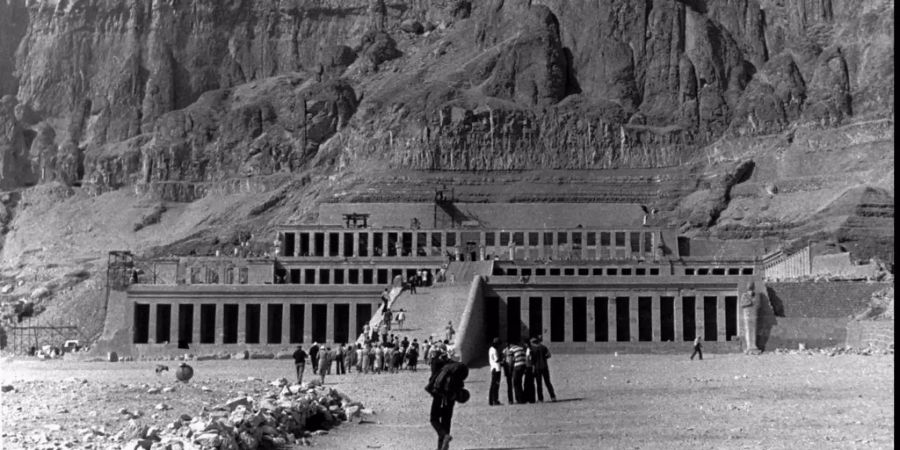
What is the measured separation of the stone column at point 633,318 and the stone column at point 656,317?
94 cm

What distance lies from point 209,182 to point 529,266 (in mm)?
100934

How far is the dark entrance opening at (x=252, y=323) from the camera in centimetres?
8775

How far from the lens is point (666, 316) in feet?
275

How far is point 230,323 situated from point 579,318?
21.0 m

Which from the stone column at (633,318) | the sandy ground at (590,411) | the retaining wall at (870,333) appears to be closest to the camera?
the sandy ground at (590,411)

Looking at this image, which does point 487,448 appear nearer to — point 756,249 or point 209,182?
point 756,249

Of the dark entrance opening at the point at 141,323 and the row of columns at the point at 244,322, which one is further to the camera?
the dark entrance opening at the point at 141,323

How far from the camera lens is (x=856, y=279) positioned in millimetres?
85562

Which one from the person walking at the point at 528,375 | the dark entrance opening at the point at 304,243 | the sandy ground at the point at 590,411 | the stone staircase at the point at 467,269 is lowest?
the sandy ground at the point at 590,411

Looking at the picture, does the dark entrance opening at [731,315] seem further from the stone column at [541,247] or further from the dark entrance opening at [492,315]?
the stone column at [541,247]

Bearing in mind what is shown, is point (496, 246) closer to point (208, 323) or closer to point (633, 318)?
point (208, 323)

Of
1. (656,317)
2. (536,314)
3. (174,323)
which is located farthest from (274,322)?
(656,317)

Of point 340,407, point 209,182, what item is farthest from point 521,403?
point 209,182

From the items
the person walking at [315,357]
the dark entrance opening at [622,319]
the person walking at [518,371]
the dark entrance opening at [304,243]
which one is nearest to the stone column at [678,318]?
the dark entrance opening at [622,319]
